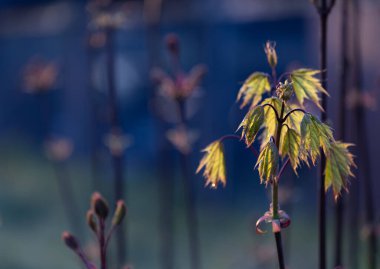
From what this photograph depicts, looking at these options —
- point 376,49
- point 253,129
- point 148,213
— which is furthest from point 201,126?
point 253,129

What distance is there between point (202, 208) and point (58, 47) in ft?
9.90

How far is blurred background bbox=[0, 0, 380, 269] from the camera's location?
4.76 m

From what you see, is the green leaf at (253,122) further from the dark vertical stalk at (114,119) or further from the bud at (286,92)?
the dark vertical stalk at (114,119)

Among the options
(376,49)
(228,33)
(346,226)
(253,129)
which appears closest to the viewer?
(253,129)

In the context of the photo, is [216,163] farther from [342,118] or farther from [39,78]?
[39,78]

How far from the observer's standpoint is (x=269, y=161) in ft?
3.77

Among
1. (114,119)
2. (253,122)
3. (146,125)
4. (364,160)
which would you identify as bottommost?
(146,125)

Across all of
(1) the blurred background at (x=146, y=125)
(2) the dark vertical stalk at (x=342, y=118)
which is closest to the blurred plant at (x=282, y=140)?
(2) the dark vertical stalk at (x=342, y=118)

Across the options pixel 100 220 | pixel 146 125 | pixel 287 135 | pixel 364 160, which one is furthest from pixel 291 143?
pixel 146 125

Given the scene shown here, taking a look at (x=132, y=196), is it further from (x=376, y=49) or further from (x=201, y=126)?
(x=376, y=49)

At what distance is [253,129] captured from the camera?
1164mm

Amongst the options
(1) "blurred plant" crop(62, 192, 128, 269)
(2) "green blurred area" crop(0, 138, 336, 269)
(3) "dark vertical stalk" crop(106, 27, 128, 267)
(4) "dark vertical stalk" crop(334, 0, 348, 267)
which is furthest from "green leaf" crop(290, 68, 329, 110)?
(2) "green blurred area" crop(0, 138, 336, 269)

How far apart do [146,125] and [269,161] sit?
252 inches

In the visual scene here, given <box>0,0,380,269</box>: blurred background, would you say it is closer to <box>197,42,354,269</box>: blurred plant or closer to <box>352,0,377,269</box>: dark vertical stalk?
<box>352,0,377,269</box>: dark vertical stalk
